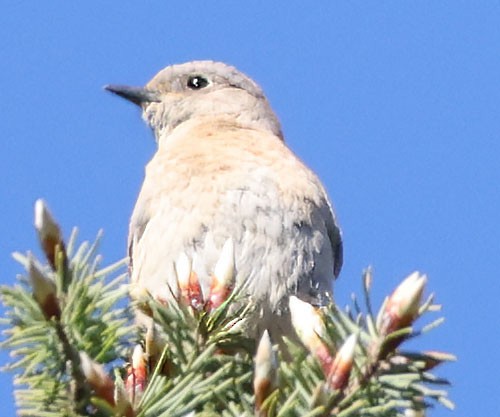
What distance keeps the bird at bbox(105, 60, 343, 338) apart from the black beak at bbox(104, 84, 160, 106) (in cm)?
127

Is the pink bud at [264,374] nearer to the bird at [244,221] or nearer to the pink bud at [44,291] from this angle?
the pink bud at [44,291]

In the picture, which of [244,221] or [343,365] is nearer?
[343,365]

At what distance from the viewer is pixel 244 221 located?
5113 mm

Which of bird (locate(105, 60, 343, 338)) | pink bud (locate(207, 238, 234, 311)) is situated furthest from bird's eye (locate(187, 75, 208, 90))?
pink bud (locate(207, 238, 234, 311))

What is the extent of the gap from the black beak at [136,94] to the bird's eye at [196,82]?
232 millimetres

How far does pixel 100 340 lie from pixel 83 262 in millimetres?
182

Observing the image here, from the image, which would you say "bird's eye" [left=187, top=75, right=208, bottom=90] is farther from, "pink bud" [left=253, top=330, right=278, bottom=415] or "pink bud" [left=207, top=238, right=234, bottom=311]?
"pink bud" [left=253, top=330, right=278, bottom=415]

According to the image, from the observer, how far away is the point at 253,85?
7465mm

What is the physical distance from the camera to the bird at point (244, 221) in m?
5.00

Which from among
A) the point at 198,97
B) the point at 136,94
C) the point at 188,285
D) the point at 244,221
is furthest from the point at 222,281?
the point at 136,94

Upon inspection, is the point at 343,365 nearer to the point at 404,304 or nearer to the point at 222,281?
the point at 404,304

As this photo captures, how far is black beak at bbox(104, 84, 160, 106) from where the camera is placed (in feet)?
24.1

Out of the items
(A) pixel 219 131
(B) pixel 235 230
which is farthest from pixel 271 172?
(A) pixel 219 131

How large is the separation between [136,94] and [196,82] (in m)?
0.40
